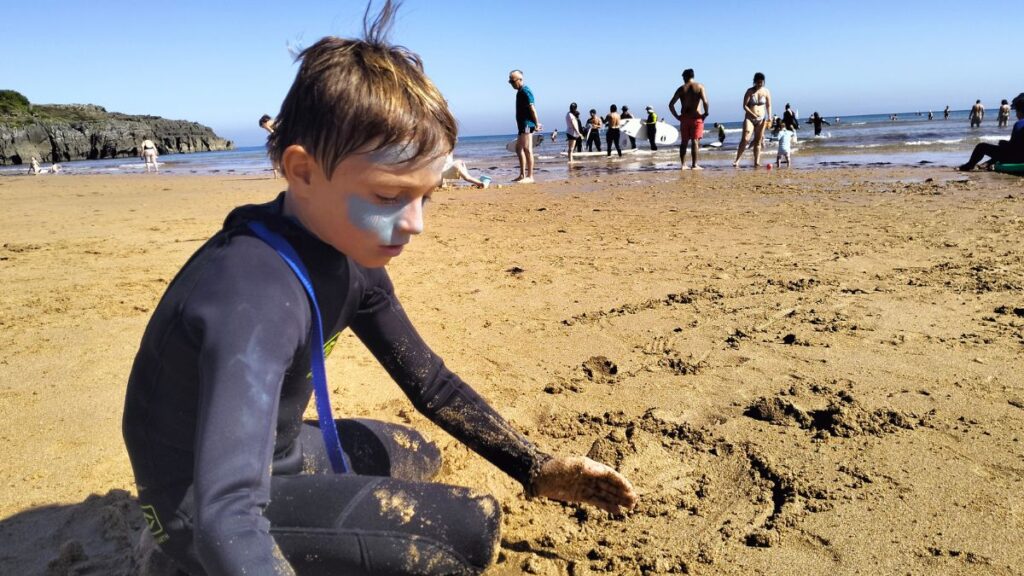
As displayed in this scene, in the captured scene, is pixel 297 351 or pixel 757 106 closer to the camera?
pixel 297 351

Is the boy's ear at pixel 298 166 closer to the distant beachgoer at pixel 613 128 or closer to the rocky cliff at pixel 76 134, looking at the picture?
the distant beachgoer at pixel 613 128

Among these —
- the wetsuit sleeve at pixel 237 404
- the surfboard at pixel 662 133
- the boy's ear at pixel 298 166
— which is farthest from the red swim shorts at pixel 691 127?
the surfboard at pixel 662 133

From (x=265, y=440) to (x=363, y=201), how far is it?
19.3 inches

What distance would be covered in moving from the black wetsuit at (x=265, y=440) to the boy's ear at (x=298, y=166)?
86 millimetres

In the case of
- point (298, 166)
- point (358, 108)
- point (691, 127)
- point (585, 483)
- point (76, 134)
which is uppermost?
point (76, 134)

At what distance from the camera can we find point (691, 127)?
40.2 ft

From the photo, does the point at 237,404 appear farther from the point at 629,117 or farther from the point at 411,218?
the point at 629,117

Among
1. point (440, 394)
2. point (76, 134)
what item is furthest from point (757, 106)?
point (76, 134)

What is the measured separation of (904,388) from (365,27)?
241 centimetres

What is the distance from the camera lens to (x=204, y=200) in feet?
34.4

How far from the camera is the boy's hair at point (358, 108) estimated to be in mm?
1318

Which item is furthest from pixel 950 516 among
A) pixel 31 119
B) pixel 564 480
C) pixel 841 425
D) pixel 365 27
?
pixel 31 119

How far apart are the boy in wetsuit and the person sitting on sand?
1081cm

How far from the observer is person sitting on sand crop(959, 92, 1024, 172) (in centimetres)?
954
